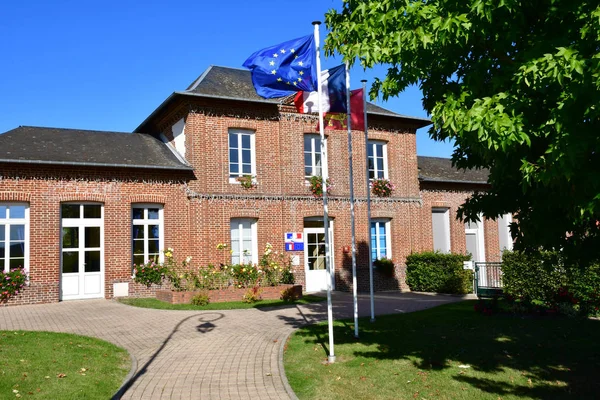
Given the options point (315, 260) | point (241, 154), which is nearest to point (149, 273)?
point (241, 154)

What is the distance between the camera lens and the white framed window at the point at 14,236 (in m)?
14.2

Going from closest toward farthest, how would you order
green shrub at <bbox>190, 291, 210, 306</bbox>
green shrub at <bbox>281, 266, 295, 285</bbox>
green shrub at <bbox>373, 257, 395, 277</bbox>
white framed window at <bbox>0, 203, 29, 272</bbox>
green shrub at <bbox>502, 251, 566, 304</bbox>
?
green shrub at <bbox>502, 251, 566, 304</bbox> → green shrub at <bbox>190, 291, 210, 306</bbox> → white framed window at <bbox>0, 203, 29, 272</bbox> → green shrub at <bbox>281, 266, 295, 285</bbox> → green shrub at <bbox>373, 257, 395, 277</bbox>

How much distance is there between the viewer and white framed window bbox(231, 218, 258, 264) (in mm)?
16812

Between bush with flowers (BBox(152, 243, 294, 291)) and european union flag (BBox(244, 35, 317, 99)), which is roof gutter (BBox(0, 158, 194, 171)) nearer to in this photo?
bush with flowers (BBox(152, 243, 294, 291))

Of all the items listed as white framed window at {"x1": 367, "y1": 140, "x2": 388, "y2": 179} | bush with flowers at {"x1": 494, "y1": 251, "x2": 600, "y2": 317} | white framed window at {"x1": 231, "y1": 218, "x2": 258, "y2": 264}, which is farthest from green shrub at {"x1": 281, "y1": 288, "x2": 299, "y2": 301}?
white framed window at {"x1": 367, "y1": 140, "x2": 388, "y2": 179}

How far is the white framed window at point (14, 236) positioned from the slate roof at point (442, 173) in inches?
549

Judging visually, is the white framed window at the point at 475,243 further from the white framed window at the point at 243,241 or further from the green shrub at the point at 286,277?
the white framed window at the point at 243,241

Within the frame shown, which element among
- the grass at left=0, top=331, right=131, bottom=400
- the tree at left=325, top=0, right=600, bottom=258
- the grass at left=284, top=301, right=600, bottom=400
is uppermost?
the tree at left=325, top=0, right=600, bottom=258

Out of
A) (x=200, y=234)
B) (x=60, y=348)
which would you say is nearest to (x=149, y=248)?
(x=200, y=234)

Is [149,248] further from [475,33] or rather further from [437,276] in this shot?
[475,33]

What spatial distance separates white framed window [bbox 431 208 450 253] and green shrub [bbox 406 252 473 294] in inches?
98.6

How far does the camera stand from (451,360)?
7.62 metres

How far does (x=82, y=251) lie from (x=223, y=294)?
4.50 meters

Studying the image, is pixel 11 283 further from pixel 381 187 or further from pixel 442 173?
pixel 442 173
